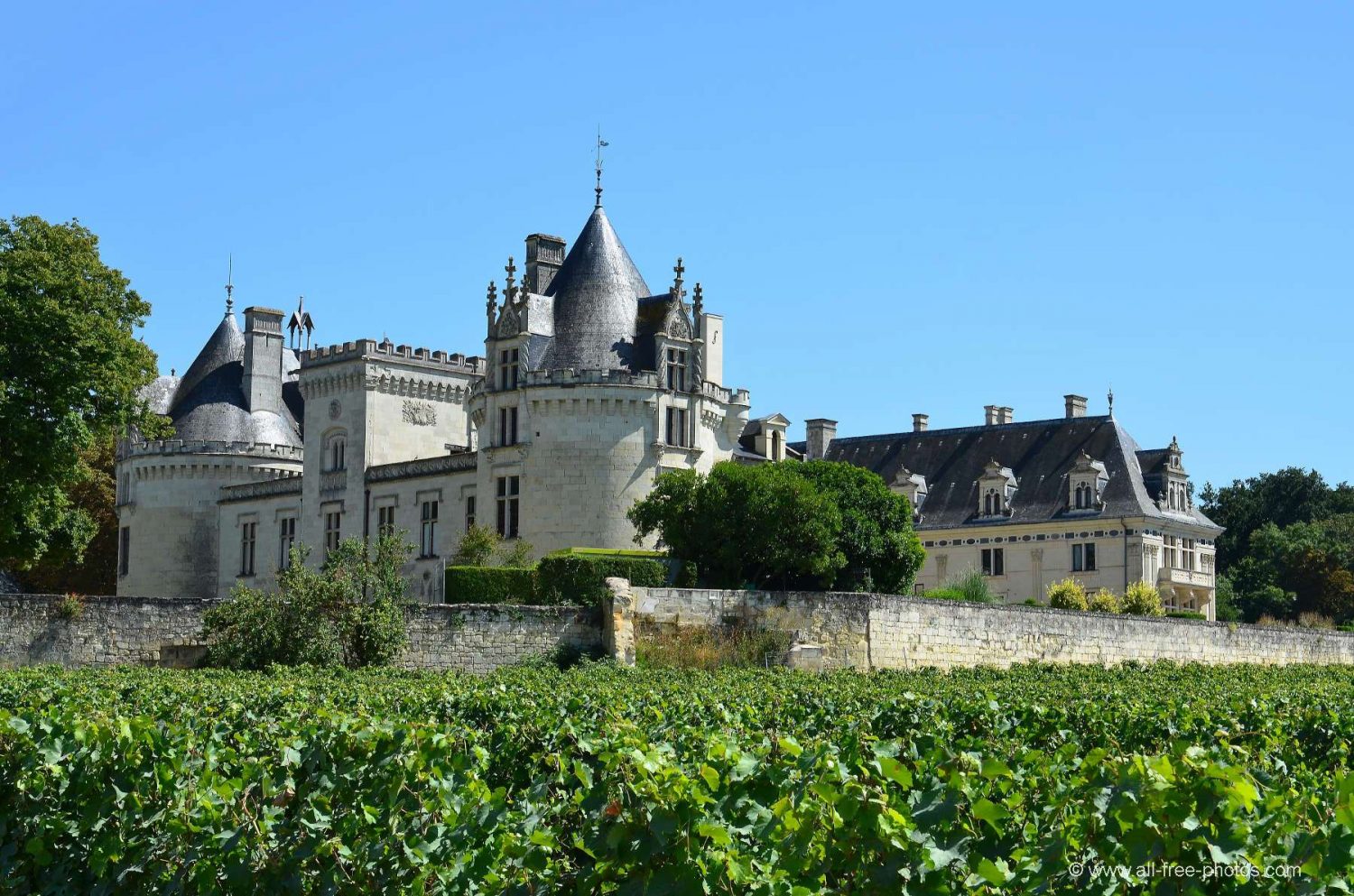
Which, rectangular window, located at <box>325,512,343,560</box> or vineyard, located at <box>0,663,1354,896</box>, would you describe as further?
rectangular window, located at <box>325,512,343,560</box>

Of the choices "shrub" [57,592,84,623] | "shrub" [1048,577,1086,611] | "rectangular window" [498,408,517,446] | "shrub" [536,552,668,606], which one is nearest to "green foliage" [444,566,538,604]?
"shrub" [536,552,668,606]

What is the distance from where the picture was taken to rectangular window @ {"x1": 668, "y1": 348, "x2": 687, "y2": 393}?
48406mm

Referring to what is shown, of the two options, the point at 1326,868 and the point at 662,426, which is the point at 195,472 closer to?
the point at 662,426

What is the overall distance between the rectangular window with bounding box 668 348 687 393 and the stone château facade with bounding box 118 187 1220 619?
8 cm

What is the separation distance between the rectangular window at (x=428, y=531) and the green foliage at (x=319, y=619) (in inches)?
710

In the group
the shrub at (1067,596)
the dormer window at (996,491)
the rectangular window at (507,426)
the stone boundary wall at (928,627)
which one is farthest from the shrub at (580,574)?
the dormer window at (996,491)

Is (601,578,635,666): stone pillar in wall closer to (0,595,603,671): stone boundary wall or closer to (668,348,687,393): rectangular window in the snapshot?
(0,595,603,671): stone boundary wall

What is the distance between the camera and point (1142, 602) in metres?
55.6

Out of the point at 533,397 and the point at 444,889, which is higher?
the point at 533,397

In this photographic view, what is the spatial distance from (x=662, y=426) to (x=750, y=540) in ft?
21.1

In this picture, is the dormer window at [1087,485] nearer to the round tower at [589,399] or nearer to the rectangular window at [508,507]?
the round tower at [589,399]

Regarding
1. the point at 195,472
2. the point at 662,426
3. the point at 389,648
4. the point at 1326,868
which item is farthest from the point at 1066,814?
the point at 195,472

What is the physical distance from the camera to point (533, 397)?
4788 centimetres

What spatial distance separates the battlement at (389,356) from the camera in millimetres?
55312
